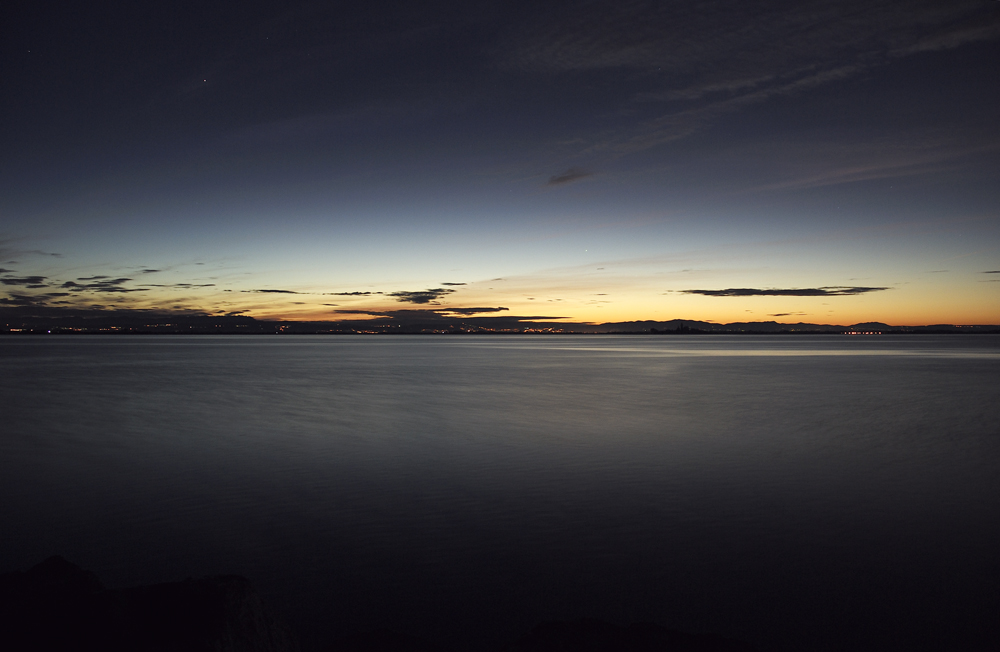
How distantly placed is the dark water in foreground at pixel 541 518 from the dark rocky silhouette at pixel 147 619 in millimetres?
1729

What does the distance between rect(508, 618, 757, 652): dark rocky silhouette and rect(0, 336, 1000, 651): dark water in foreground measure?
1.22 m

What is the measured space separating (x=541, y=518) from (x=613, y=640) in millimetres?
4349

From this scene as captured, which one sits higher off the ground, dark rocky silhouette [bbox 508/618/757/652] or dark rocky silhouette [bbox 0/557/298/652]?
dark rocky silhouette [bbox 0/557/298/652]

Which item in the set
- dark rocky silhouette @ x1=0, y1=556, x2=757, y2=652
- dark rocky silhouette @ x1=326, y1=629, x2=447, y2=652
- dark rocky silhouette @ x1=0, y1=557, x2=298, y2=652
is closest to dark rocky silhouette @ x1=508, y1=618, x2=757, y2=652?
dark rocky silhouette @ x1=0, y1=556, x2=757, y2=652

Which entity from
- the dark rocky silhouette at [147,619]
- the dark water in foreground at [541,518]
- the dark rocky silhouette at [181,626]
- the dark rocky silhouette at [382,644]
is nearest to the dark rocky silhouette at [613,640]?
the dark rocky silhouette at [181,626]

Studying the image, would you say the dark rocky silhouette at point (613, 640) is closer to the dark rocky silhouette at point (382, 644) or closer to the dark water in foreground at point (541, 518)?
the dark rocky silhouette at point (382, 644)

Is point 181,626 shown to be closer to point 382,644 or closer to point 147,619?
point 147,619

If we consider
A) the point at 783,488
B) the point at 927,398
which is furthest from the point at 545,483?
the point at 927,398

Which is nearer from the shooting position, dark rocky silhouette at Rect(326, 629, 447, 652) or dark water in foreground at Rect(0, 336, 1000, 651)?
dark rocky silhouette at Rect(326, 629, 447, 652)

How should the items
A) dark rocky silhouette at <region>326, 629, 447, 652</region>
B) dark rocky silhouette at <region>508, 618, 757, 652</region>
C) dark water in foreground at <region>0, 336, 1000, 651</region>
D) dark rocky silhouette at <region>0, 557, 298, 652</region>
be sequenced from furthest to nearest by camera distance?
dark water in foreground at <region>0, 336, 1000, 651</region>
dark rocky silhouette at <region>326, 629, 447, 652</region>
dark rocky silhouette at <region>508, 618, 757, 652</region>
dark rocky silhouette at <region>0, 557, 298, 652</region>

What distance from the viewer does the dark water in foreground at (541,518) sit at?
19.2ft

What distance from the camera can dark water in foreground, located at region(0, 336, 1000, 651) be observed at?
5.86 metres

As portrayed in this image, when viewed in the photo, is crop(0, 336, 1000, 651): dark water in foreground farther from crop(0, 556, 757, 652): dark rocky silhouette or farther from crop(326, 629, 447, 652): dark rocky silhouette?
crop(0, 556, 757, 652): dark rocky silhouette

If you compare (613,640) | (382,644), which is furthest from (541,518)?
(613,640)
